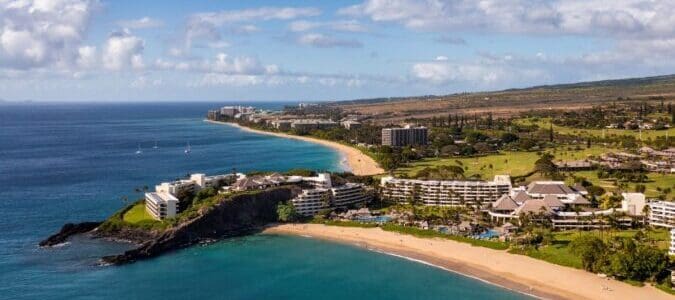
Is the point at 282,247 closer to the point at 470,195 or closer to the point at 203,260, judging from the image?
the point at 203,260

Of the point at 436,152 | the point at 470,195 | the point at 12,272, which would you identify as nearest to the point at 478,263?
the point at 470,195

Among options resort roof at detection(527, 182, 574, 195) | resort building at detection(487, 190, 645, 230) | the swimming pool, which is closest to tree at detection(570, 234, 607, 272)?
resort building at detection(487, 190, 645, 230)

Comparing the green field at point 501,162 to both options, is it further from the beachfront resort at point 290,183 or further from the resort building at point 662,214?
the resort building at point 662,214

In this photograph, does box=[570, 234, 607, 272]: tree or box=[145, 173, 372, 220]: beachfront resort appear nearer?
box=[570, 234, 607, 272]: tree

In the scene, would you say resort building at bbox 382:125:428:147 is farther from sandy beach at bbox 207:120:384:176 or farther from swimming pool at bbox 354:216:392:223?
swimming pool at bbox 354:216:392:223

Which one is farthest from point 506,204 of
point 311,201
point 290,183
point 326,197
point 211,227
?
point 211,227

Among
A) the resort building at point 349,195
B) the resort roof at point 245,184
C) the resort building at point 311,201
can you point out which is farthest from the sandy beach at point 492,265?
the resort roof at point 245,184

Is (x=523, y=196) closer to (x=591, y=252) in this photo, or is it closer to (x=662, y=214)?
(x=662, y=214)
